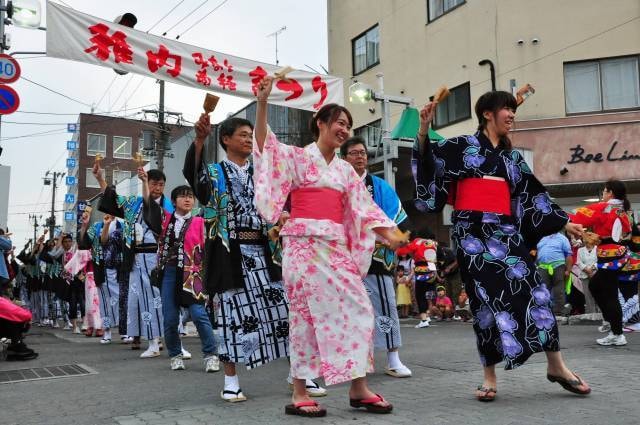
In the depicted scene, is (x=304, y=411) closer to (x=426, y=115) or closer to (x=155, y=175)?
(x=426, y=115)

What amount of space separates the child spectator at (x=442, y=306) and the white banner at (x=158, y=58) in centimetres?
611

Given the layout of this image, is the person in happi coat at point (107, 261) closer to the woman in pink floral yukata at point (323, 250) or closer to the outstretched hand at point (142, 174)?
the outstretched hand at point (142, 174)

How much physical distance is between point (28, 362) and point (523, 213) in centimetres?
557

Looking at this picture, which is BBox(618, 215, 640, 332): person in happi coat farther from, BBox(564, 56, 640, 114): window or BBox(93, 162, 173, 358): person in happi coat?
BBox(564, 56, 640, 114): window

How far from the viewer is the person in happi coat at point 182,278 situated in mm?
5516

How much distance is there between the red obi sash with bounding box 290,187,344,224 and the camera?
3596 mm

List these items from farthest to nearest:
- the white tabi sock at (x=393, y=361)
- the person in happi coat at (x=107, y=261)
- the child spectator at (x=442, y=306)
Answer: the child spectator at (x=442, y=306) → the person in happi coat at (x=107, y=261) → the white tabi sock at (x=393, y=361)

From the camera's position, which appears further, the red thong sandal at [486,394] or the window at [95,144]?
the window at [95,144]

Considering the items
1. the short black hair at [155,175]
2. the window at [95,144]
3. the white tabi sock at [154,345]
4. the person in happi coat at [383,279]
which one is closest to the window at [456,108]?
the short black hair at [155,175]

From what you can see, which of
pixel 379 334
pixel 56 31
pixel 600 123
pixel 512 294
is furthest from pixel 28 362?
pixel 600 123

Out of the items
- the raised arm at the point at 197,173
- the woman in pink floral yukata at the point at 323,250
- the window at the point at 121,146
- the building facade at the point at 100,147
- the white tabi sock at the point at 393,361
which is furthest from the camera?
the window at the point at 121,146

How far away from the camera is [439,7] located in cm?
1767

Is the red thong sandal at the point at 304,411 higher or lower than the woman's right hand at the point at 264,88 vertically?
lower

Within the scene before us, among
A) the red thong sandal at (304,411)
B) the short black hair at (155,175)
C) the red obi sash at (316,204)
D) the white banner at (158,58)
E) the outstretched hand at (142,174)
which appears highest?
the white banner at (158,58)
